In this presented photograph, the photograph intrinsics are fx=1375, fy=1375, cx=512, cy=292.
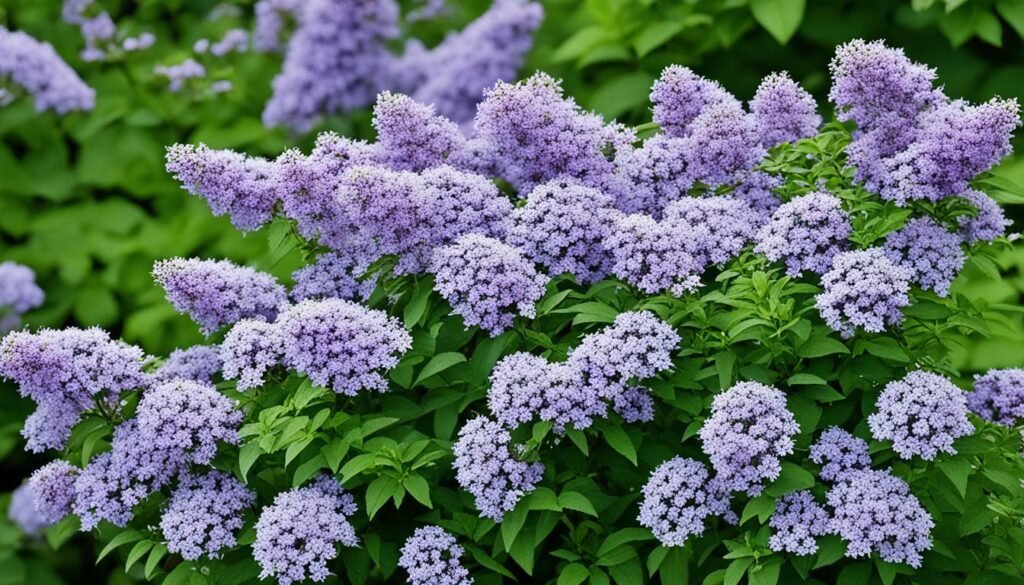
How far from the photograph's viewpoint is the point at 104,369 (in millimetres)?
4215

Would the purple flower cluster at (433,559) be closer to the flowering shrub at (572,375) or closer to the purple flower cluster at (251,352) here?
the flowering shrub at (572,375)

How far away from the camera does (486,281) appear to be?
4.04 m

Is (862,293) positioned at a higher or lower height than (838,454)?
higher

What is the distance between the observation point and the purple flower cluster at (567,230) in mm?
4242

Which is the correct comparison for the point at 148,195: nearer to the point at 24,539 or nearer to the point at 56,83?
the point at 56,83

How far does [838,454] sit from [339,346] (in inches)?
57.4

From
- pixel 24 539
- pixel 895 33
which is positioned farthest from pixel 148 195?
pixel 895 33

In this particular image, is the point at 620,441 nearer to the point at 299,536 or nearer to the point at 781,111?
the point at 299,536

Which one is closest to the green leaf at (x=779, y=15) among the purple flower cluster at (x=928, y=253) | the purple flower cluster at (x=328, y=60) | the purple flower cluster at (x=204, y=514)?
the purple flower cluster at (x=328, y=60)

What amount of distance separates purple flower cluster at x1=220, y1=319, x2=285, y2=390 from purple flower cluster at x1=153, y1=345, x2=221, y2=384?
1.08 ft

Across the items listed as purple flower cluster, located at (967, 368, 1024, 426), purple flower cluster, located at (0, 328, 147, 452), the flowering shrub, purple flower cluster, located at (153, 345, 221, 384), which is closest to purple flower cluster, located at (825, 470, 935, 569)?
the flowering shrub

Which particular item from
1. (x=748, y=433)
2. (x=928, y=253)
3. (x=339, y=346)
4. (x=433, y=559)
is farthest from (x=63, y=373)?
(x=928, y=253)

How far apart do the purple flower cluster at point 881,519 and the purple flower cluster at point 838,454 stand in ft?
0.22

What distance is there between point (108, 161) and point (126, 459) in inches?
150
